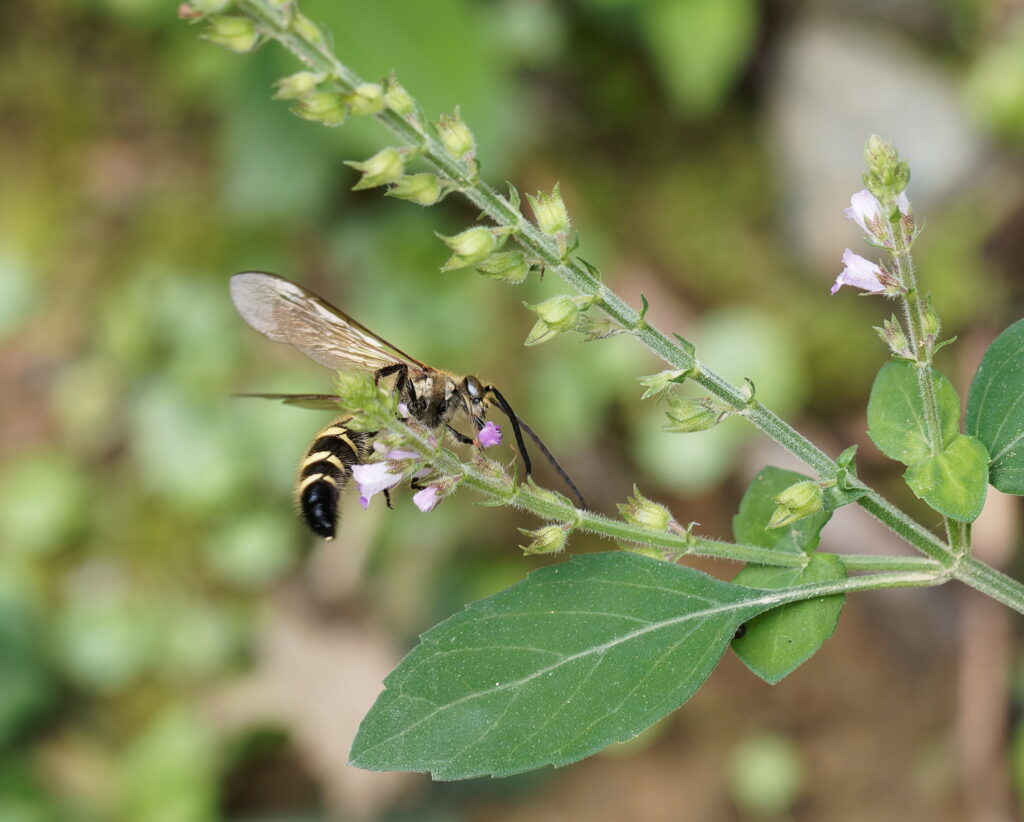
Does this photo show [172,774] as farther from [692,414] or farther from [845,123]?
[845,123]

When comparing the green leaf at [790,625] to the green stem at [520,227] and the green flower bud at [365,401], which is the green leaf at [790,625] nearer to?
the green stem at [520,227]

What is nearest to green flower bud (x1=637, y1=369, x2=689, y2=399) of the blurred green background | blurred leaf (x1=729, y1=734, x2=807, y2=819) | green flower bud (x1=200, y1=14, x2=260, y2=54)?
green flower bud (x1=200, y1=14, x2=260, y2=54)

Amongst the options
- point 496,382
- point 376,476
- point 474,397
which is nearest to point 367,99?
point 376,476

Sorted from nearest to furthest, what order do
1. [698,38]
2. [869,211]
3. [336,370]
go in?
[869,211]
[336,370]
[698,38]

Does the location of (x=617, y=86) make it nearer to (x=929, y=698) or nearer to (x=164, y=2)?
(x=164, y=2)

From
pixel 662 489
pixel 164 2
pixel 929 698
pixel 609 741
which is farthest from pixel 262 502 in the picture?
pixel 609 741

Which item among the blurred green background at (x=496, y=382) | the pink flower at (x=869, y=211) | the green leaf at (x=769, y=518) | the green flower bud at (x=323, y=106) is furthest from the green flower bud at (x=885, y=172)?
the blurred green background at (x=496, y=382)

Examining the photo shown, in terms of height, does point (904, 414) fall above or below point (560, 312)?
below
